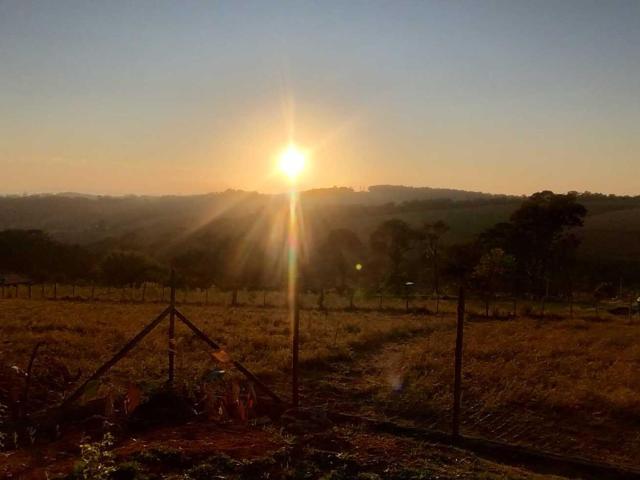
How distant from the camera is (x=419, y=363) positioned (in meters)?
13.9

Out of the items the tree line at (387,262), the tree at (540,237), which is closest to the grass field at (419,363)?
the tree line at (387,262)

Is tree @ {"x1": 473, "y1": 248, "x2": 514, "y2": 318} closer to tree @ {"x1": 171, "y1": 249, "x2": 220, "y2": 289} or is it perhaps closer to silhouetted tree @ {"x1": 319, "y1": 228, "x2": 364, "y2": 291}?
silhouetted tree @ {"x1": 319, "y1": 228, "x2": 364, "y2": 291}

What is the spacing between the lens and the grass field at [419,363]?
9.88 m

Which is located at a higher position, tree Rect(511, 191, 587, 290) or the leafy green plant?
tree Rect(511, 191, 587, 290)

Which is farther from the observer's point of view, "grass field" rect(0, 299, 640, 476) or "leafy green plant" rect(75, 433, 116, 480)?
"grass field" rect(0, 299, 640, 476)

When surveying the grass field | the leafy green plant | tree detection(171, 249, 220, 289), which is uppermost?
the leafy green plant

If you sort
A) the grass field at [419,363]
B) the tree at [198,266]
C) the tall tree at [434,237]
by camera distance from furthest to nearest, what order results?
the tree at [198,266], the tall tree at [434,237], the grass field at [419,363]

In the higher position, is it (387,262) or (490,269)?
(490,269)

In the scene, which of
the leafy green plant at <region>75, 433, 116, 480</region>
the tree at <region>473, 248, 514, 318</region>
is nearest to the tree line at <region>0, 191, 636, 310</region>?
the tree at <region>473, 248, 514, 318</region>

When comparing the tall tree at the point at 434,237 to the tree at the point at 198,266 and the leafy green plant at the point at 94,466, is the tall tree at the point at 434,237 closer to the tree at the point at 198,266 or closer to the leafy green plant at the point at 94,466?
the tree at the point at 198,266

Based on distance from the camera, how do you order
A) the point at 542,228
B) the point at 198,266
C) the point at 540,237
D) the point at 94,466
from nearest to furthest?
1. the point at 94,466
2. the point at 542,228
3. the point at 540,237
4. the point at 198,266

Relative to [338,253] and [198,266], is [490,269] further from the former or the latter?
[198,266]

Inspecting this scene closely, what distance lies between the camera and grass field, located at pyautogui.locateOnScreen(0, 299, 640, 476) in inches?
389

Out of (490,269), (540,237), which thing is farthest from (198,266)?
(490,269)
